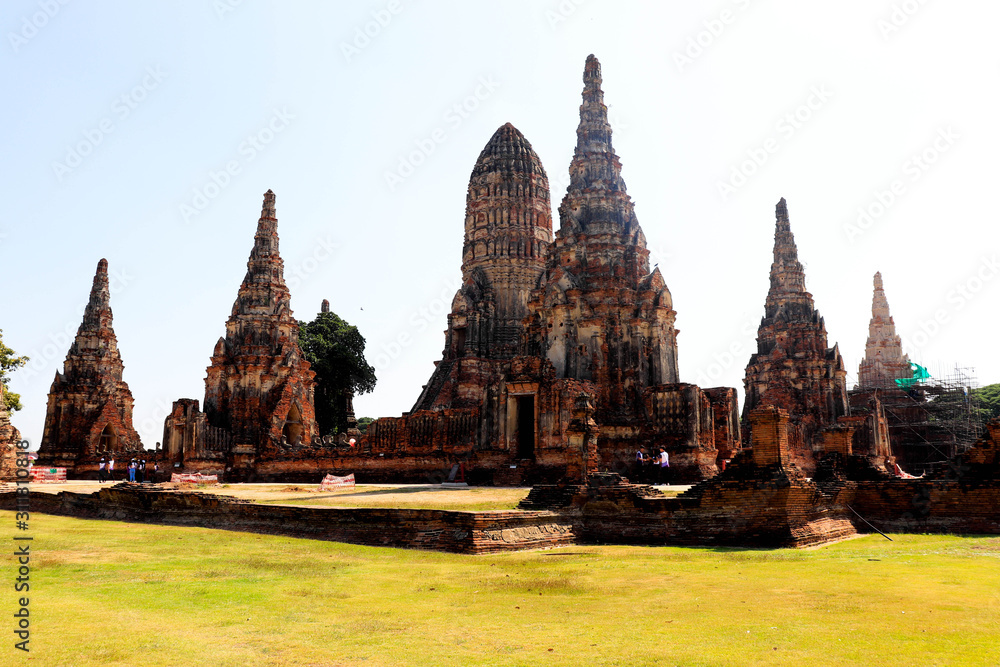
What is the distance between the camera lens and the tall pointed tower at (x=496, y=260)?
1511 inches

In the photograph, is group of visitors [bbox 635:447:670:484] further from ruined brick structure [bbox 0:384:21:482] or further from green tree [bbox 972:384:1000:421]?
green tree [bbox 972:384:1000:421]

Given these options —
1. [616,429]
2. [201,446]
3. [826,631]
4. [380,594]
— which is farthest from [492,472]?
[826,631]

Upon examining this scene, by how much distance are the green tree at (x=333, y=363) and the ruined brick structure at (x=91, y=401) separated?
10.0m

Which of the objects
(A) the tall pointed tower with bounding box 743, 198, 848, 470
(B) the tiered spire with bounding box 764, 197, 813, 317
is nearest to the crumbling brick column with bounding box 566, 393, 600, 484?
(A) the tall pointed tower with bounding box 743, 198, 848, 470

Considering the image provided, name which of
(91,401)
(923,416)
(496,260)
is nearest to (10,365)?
(91,401)

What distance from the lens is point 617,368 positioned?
25625 mm

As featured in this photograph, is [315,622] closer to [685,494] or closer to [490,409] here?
[685,494]

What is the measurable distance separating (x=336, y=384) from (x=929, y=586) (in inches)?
1708

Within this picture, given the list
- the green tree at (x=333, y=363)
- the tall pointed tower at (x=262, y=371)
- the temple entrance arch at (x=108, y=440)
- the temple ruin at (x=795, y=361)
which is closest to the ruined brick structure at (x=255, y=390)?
the tall pointed tower at (x=262, y=371)

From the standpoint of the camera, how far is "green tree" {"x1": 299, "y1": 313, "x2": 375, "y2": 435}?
48.1 m

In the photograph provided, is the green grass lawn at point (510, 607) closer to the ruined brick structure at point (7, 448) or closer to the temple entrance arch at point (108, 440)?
the ruined brick structure at point (7, 448)

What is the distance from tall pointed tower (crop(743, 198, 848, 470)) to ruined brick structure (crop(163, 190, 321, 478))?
739 inches

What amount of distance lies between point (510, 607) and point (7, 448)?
2116 centimetres

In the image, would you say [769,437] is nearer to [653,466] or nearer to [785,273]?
[653,466]
